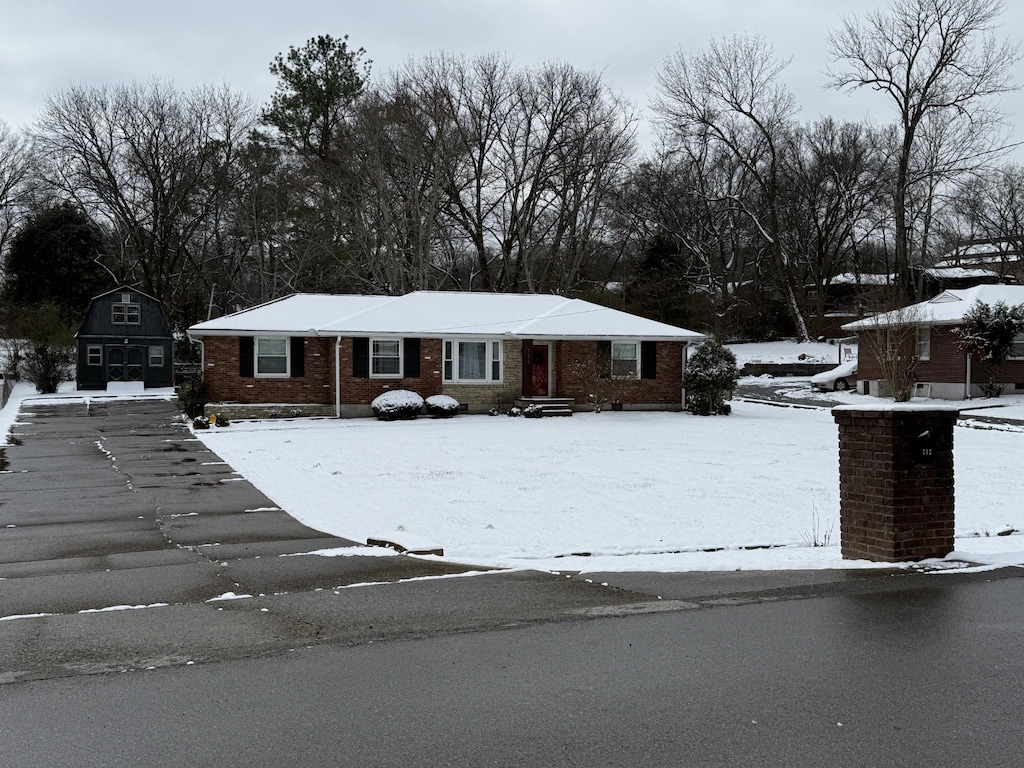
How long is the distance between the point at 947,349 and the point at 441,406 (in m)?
19.7

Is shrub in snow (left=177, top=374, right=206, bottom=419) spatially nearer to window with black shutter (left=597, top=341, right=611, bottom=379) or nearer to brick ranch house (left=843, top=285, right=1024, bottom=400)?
window with black shutter (left=597, top=341, right=611, bottom=379)

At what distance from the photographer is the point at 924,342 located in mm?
35781

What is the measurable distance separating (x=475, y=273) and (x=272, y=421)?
24469mm

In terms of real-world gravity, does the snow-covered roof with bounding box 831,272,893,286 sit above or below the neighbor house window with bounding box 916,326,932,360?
above

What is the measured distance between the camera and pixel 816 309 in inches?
2160

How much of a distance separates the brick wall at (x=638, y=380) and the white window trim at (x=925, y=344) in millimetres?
10137

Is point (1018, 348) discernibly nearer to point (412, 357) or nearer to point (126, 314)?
point (412, 357)

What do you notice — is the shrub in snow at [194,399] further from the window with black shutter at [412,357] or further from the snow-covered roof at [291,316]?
the window with black shutter at [412,357]

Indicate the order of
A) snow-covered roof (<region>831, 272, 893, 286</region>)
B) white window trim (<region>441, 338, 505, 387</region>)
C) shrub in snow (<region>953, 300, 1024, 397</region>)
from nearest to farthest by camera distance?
white window trim (<region>441, 338, 505, 387</region>)
shrub in snow (<region>953, 300, 1024, 397</region>)
snow-covered roof (<region>831, 272, 893, 286</region>)

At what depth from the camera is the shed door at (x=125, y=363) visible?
42.4 meters

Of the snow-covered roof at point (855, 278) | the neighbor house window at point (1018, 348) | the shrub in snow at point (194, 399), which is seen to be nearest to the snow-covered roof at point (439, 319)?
the shrub in snow at point (194, 399)

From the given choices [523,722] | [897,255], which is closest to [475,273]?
[897,255]

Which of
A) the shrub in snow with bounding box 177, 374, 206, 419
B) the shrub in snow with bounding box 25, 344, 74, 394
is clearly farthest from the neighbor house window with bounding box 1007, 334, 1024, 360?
the shrub in snow with bounding box 25, 344, 74, 394

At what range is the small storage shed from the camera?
138 feet
